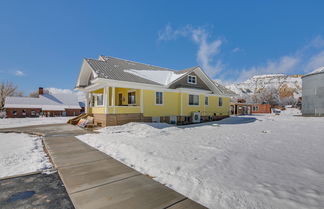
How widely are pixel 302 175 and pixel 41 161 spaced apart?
6697 mm

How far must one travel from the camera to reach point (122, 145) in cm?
603

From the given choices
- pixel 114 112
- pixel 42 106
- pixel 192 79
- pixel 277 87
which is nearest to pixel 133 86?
pixel 114 112

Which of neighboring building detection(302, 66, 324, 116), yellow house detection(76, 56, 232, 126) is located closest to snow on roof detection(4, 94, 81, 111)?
yellow house detection(76, 56, 232, 126)

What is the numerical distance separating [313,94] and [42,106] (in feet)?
169

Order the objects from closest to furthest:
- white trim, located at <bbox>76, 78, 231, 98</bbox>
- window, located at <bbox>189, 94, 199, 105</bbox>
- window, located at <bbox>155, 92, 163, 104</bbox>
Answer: white trim, located at <bbox>76, 78, 231, 98</bbox> < window, located at <bbox>155, 92, 163, 104</bbox> < window, located at <bbox>189, 94, 199, 105</bbox>

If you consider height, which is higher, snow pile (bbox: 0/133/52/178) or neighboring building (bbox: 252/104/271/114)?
neighboring building (bbox: 252/104/271/114)

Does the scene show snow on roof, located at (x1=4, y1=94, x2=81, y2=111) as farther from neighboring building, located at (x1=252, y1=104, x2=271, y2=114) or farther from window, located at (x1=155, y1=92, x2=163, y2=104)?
neighboring building, located at (x1=252, y1=104, x2=271, y2=114)

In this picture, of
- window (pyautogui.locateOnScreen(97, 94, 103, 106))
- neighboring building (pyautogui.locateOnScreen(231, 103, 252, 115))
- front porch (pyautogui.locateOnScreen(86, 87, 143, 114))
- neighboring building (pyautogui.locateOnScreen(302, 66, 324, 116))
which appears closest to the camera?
front porch (pyautogui.locateOnScreen(86, 87, 143, 114))

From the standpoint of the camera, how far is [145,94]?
1280cm

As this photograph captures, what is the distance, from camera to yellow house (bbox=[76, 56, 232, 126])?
1124 cm

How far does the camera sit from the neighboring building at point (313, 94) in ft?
67.9

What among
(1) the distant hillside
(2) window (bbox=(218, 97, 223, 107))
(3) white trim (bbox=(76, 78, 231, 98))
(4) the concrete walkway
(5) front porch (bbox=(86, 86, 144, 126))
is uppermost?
(1) the distant hillside

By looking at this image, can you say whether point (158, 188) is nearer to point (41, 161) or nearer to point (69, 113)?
point (41, 161)

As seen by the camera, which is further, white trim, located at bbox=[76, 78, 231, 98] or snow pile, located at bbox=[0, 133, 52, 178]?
white trim, located at bbox=[76, 78, 231, 98]
